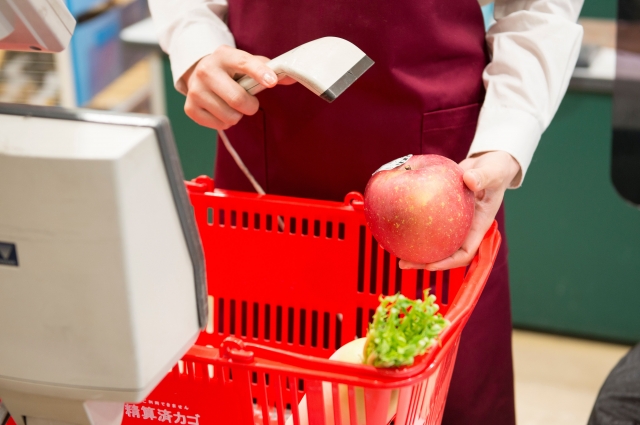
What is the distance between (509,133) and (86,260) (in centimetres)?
57

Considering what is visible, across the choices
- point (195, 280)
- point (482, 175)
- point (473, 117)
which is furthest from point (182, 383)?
point (473, 117)

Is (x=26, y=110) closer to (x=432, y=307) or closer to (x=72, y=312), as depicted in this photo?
(x=72, y=312)

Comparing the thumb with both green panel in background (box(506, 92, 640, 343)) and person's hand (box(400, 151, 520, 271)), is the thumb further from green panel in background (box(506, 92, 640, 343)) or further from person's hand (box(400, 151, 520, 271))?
green panel in background (box(506, 92, 640, 343))

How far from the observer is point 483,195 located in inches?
35.6

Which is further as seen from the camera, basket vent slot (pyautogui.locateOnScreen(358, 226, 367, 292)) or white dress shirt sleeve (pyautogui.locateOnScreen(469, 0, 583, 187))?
basket vent slot (pyautogui.locateOnScreen(358, 226, 367, 292))

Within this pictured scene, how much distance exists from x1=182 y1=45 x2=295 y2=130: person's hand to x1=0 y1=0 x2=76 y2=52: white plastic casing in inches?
10.6

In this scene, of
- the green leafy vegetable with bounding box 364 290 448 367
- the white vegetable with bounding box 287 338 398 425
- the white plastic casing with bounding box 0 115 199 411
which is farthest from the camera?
the white vegetable with bounding box 287 338 398 425

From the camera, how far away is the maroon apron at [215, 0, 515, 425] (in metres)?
0.97

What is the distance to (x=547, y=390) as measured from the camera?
1901 mm

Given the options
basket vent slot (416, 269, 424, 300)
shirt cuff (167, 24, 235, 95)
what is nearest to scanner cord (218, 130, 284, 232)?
shirt cuff (167, 24, 235, 95)

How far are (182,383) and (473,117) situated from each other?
56cm

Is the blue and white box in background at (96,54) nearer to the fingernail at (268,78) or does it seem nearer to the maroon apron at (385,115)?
the maroon apron at (385,115)

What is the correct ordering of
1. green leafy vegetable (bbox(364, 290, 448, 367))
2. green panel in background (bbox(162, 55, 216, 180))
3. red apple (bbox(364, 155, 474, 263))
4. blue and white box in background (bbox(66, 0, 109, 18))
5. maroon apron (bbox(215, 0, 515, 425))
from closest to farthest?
green leafy vegetable (bbox(364, 290, 448, 367))
red apple (bbox(364, 155, 474, 263))
maroon apron (bbox(215, 0, 515, 425))
green panel in background (bbox(162, 55, 216, 180))
blue and white box in background (bbox(66, 0, 109, 18))

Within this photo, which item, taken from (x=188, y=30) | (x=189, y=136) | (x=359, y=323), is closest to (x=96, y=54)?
(x=189, y=136)
